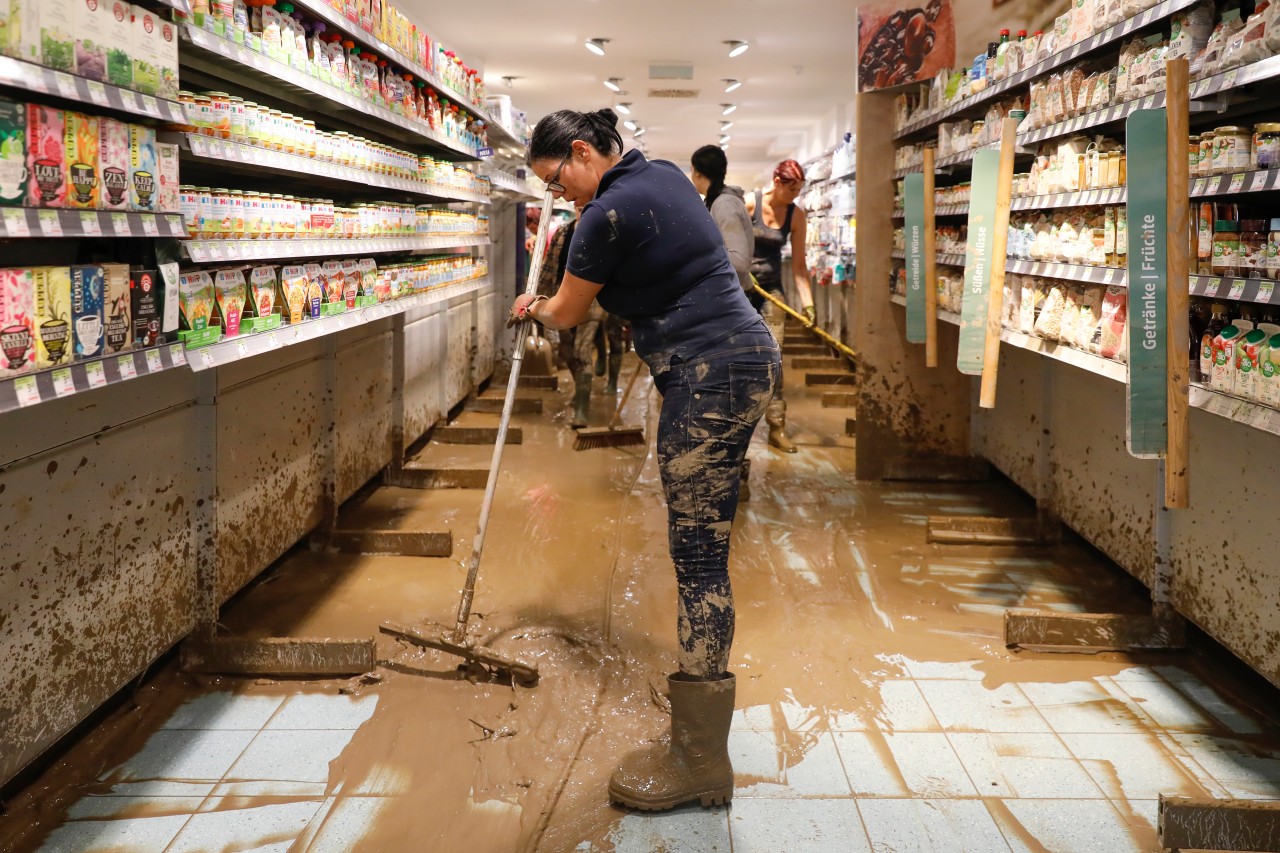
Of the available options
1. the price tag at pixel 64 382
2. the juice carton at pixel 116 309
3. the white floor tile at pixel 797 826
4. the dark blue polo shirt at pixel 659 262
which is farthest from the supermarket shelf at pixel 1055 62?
the price tag at pixel 64 382

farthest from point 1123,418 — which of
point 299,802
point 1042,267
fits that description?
point 299,802

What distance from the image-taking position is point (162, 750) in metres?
2.89

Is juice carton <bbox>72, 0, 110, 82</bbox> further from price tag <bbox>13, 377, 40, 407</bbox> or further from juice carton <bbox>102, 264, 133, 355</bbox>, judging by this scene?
price tag <bbox>13, 377, 40, 407</bbox>

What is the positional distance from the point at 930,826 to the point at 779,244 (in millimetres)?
5033

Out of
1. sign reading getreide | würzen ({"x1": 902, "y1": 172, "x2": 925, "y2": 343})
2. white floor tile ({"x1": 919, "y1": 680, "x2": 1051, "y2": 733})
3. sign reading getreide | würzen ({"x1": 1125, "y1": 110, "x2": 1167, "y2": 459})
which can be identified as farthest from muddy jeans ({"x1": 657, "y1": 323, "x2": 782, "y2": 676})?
sign reading getreide | würzen ({"x1": 902, "y1": 172, "x2": 925, "y2": 343})

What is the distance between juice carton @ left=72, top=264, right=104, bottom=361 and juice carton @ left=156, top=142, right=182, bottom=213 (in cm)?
29

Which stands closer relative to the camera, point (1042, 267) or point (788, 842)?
point (788, 842)

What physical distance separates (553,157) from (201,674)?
1.99m

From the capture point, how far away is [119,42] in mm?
2318

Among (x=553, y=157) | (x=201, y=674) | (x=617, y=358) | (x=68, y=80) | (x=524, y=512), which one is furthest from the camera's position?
(x=617, y=358)

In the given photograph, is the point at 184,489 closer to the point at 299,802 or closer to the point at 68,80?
the point at 299,802

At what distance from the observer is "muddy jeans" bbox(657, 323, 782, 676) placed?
8.83 ft

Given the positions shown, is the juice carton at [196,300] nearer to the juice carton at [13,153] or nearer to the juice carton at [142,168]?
the juice carton at [142,168]

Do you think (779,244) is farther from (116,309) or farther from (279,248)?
(116,309)
